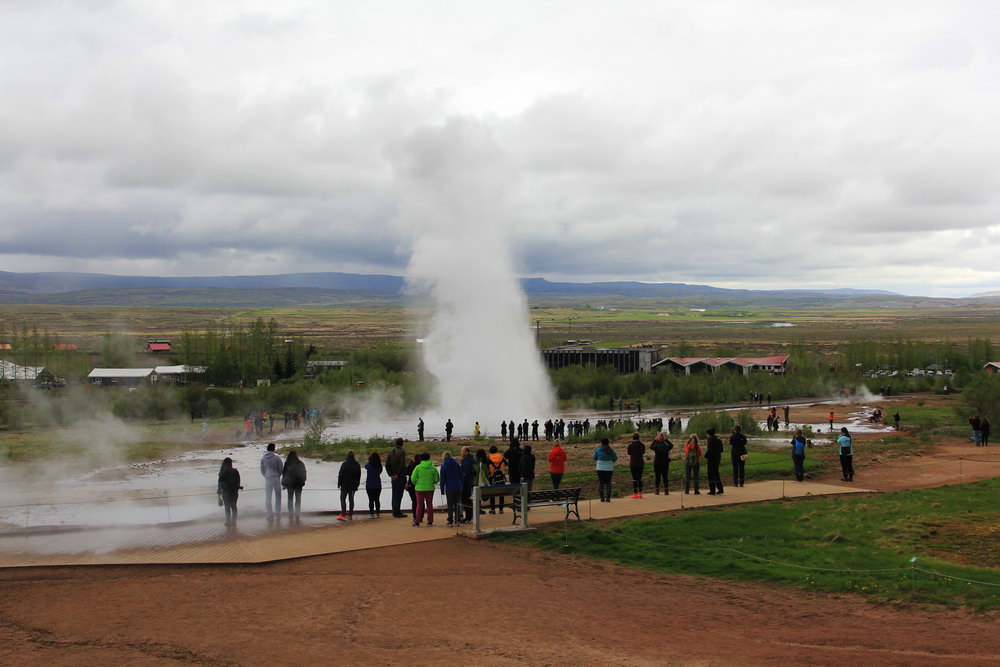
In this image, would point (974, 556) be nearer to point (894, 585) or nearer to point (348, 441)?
point (894, 585)

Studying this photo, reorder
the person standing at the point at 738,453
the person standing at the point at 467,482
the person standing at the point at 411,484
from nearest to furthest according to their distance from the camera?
the person standing at the point at 411,484
the person standing at the point at 467,482
the person standing at the point at 738,453

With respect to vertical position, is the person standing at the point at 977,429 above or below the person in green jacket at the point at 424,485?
below

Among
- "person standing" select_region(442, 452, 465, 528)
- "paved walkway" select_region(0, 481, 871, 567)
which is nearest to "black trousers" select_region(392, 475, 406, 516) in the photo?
"paved walkway" select_region(0, 481, 871, 567)

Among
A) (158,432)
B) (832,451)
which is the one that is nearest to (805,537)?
(832,451)

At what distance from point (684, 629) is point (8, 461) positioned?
27.8 meters

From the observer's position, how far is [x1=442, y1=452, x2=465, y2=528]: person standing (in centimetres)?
1409

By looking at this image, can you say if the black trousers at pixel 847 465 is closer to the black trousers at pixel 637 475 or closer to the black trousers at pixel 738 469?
the black trousers at pixel 738 469

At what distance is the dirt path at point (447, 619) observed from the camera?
8430mm

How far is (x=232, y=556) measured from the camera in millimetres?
12250

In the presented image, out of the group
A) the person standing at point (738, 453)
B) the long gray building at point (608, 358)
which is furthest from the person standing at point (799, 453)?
the long gray building at point (608, 358)

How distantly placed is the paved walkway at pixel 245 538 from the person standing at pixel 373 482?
0.85ft

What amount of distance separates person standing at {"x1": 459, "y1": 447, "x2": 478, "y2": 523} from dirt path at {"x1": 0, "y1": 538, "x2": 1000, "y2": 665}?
2.58 m

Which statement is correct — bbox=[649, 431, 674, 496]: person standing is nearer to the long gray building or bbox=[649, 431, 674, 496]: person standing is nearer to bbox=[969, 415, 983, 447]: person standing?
bbox=[969, 415, 983, 447]: person standing

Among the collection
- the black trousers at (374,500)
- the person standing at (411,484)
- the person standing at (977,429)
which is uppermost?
the person standing at (411,484)
